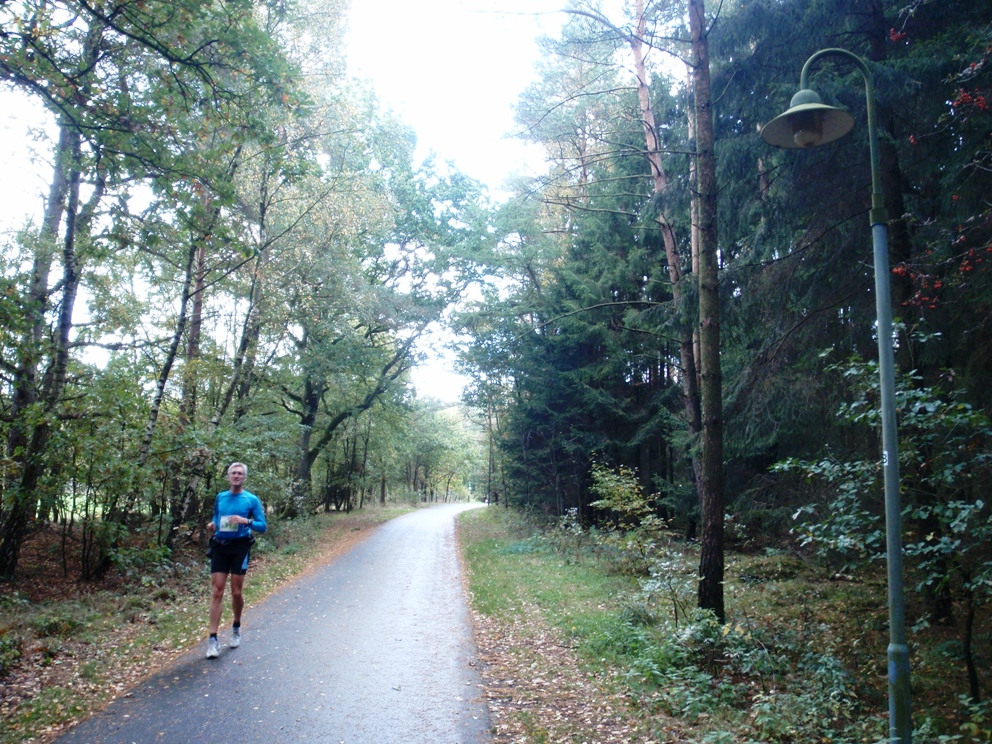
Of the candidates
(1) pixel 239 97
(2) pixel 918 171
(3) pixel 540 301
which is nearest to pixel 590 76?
(3) pixel 540 301

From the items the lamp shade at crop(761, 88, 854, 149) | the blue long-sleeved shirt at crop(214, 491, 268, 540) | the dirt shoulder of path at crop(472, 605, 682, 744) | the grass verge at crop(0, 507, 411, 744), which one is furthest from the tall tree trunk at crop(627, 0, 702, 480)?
the grass verge at crop(0, 507, 411, 744)

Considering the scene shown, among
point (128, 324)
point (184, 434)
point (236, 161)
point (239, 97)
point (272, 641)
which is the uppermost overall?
point (236, 161)

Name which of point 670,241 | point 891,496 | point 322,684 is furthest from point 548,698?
point 670,241

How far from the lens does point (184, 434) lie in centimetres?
1095

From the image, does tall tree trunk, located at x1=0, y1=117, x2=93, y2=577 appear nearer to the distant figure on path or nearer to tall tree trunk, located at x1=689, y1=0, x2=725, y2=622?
the distant figure on path

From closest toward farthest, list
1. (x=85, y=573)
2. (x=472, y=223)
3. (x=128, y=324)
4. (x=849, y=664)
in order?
(x=849, y=664)
(x=85, y=573)
(x=128, y=324)
(x=472, y=223)

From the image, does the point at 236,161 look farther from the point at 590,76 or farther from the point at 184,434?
the point at 590,76

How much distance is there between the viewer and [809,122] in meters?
4.70

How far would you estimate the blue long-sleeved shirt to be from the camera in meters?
6.61

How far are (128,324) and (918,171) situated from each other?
14964mm

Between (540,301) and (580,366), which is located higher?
(540,301)

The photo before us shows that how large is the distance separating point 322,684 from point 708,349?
18.2 feet

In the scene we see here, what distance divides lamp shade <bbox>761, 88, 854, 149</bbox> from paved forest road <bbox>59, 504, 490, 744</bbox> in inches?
201

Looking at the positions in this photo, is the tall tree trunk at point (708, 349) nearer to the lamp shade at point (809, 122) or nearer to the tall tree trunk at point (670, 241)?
the lamp shade at point (809, 122)
